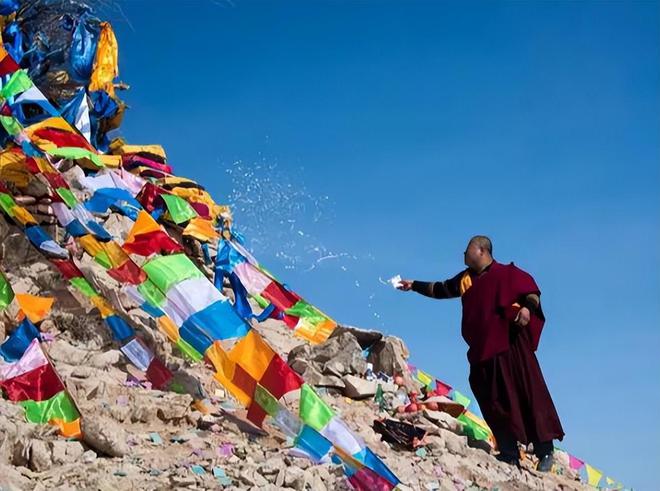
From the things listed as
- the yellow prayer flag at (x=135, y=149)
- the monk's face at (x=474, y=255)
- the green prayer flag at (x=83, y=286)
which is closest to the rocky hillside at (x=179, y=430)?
the green prayer flag at (x=83, y=286)

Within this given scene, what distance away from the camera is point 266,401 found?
215 inches

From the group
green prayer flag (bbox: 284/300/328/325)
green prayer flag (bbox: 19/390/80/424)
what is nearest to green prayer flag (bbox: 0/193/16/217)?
green prayer flag (bbox: 284/300/328/325)

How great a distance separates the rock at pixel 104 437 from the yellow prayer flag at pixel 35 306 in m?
2.72

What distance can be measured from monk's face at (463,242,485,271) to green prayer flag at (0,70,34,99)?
5.56 metres

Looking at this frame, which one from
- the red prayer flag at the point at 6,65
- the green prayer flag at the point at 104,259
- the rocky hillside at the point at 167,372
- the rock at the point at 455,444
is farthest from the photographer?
the red prayer flag at the point at 6,65

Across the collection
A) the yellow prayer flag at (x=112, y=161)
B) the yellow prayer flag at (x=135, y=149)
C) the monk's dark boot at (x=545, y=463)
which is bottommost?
the monk's dark boot at (x=545, y=463)

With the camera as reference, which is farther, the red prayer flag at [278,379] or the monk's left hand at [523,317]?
the monk's left hand at [523,317]

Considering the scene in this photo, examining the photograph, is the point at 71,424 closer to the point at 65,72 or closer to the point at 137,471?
the point at 137,471

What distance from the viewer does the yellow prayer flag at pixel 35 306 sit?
751 cm

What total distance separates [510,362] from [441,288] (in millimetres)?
946

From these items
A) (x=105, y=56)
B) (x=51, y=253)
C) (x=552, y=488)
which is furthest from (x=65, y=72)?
(x=552, y=488)

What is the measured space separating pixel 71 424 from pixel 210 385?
201cm

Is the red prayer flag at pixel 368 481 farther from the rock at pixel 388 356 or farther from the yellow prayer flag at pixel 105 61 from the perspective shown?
the yellow prayer flag at pixel 105 61

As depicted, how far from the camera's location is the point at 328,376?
7.49 metres
